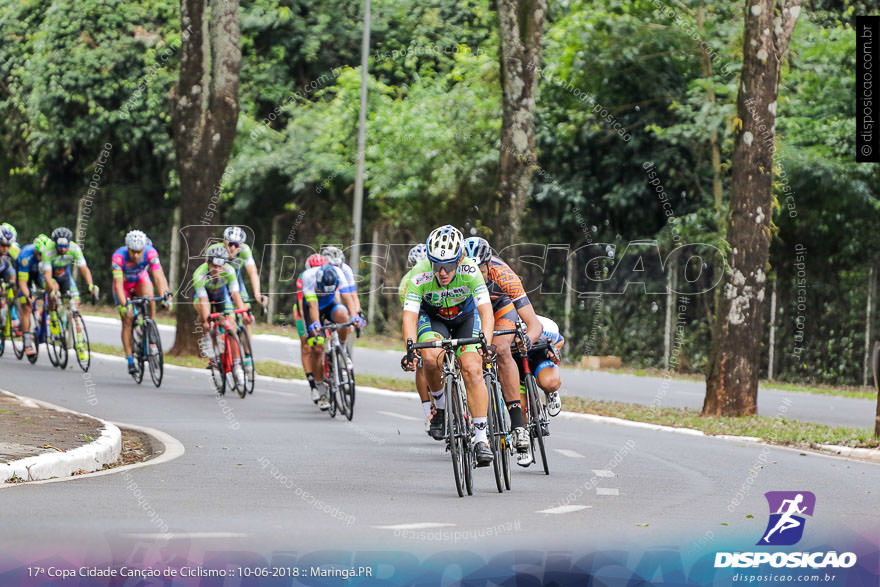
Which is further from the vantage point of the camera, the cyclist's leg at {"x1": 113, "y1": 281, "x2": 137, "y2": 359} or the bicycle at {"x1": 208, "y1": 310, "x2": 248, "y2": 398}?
the cyclist's leg at {"x1": 113, "y1": 281, "x2": 137, "y2": 359}

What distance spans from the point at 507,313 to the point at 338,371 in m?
4.70

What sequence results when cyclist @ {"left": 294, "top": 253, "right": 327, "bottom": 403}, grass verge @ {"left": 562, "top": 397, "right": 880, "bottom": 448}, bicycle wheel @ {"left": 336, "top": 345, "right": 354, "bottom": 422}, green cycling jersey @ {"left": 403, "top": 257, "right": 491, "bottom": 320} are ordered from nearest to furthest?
1. green cycling jersey @ {"left": 403, "top": 257, "right": 491, "bottom": 320}
2. grass verge @ {"left": 562, "top": 397, "right": 880, "bottom": 448}
3. bicycle wheel @ {"left": 336, "top": 345, "right": 354, "bottom": 422}
4. cyclist @ {"left": 294, "top": 253, "right": 327, "bottom": 403}

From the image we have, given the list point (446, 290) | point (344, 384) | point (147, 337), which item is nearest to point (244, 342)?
point (147, 337)

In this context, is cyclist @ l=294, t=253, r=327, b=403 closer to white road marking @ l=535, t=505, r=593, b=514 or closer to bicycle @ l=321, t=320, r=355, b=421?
bicycle @ l=321, t=320, r=355, b=421

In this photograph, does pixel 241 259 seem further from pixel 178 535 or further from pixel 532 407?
pixel 178 535

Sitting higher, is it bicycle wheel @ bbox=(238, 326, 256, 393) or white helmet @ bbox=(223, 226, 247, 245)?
white helmet @ bbox=(223, 226, 247, 245)

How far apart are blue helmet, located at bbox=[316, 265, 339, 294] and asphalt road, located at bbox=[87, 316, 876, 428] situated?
637 centimetres

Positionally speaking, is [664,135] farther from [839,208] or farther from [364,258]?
[364,258]

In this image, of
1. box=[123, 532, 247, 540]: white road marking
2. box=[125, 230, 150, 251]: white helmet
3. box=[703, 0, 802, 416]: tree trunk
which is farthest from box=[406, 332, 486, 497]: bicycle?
box=[125, 230, 150, 251]: white helmet

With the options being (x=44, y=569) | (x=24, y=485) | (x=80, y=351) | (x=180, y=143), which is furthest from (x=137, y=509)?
(x=180, y=143)

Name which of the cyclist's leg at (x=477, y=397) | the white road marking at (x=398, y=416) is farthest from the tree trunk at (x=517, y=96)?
the cyclist's leg at (x=477, y=397)

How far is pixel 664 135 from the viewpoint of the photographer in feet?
94.6

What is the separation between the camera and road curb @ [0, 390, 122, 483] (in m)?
10.7

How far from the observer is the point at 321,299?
17.6m
